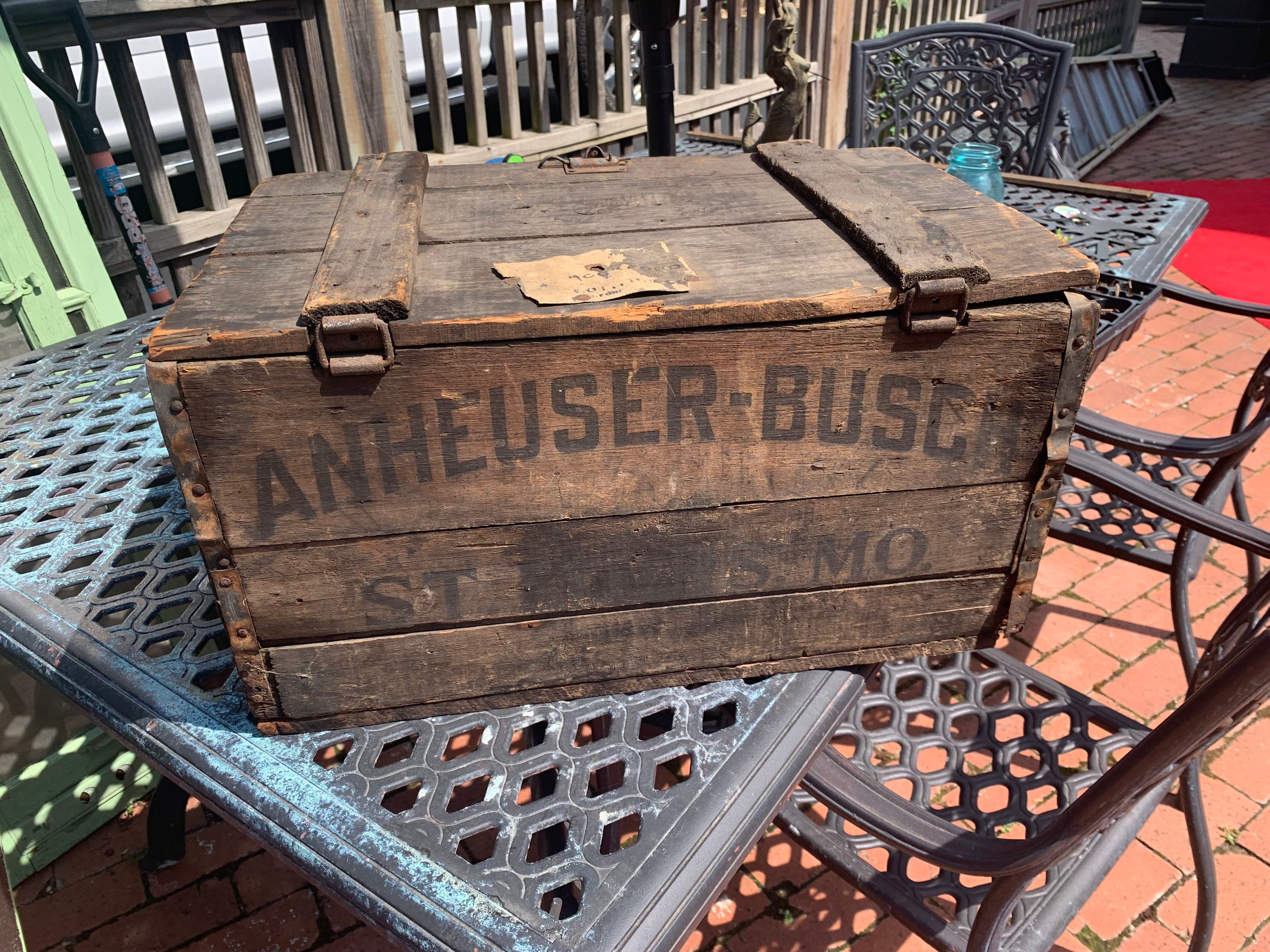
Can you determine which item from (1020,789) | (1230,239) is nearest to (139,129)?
(1020,789)

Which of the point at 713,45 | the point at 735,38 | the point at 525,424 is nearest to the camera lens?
the point at 525,424

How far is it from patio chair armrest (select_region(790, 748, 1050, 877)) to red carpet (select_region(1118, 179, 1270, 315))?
4.28 metres

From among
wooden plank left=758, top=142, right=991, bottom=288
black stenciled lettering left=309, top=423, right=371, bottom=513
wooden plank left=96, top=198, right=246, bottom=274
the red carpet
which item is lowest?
the red carpet

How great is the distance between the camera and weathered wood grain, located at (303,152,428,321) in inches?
38.9

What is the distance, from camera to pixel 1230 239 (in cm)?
527

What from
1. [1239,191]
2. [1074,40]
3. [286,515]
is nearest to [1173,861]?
[286,515]

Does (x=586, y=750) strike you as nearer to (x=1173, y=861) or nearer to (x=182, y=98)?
(x=1173, y=861)

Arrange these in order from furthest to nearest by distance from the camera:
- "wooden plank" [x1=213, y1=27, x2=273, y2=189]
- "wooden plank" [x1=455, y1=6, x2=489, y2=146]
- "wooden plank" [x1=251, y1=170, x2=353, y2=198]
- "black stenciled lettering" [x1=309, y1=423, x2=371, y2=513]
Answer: "wooden plank" [x1=455, y1=6, x2=489, y2=146] < "wooden plank" [x1=213, y1=27, x2=273, y2=189] < "wooden plank" [x1=251, y1=170, x2=353, y2=198] < "black stenciled lettering" [x1=309, y1=423, x2=371, y2=513]

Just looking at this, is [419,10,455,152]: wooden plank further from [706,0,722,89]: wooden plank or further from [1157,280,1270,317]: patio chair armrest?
[1157,280,1270,317]: patio chair armrest

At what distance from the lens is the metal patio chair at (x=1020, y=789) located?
100cm

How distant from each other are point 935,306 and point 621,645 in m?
0.63

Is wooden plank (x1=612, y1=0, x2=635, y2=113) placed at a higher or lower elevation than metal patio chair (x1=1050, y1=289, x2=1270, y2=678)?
higher

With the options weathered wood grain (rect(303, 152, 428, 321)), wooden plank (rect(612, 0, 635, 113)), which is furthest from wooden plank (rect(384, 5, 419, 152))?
weathered wood grain (rect(303, 152, 428, 321))

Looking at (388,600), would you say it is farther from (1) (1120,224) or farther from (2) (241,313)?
(1) (1120,224)
